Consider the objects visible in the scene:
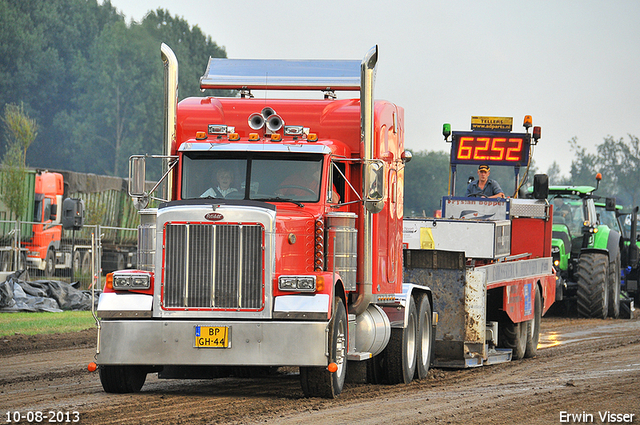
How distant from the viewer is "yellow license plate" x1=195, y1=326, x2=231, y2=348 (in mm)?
9571

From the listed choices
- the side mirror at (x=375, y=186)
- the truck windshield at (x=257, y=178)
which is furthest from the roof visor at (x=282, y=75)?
the side mirror at (x=375, y=186)

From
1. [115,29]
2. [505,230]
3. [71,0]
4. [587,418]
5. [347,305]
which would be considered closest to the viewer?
[587,418]

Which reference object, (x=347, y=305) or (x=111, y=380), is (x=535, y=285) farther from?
(x=111, y=380)

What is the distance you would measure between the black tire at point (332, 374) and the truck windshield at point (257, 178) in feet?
4.28

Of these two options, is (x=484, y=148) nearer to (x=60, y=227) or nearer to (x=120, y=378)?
(x=120, y=378)

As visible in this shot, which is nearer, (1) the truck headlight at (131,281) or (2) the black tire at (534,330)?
(1) the truck headlight at (131,281)

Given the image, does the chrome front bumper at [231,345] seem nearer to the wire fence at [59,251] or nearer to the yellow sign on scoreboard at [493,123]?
the yellow sign on scoreboard at [493,123]

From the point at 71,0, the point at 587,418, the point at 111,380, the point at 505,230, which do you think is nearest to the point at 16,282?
the point at 505,230

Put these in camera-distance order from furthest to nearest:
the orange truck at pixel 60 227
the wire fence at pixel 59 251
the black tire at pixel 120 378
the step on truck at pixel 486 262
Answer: the orange truck at pixel 60 227 < the wire fence at pixel 59 251 < the step on truck at pixel 486 262 < the black tire at pixel 120 378

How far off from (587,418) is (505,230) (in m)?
7.18

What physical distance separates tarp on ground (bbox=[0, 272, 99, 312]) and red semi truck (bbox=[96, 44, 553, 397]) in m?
11.7

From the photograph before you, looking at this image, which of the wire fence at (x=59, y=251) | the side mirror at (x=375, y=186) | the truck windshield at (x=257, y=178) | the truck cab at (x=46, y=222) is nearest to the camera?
the side mirror at (x=375, y=186)

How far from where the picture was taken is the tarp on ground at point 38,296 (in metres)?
22.2

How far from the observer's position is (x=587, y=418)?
8.96m
